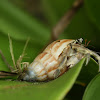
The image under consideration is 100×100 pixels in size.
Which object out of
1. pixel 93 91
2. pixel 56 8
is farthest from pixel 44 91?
pixel 56 8

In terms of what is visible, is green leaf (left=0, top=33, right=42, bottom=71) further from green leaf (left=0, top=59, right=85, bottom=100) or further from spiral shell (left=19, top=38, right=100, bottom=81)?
green leaf (left=0, top=59, right=85, bottom=100)

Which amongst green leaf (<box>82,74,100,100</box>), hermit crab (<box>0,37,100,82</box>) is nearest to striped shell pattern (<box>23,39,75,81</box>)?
hermit crab (<box>0,37,100,82</box>)

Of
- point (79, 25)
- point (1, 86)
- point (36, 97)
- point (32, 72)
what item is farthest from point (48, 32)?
point (36, 97)

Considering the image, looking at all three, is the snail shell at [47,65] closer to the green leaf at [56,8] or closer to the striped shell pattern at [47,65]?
the striped shell pattern at [47,65]

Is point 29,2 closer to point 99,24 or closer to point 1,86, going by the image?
point 99,24

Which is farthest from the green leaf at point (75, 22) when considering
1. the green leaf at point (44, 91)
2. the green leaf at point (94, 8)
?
the green leaf at point (44, 91)

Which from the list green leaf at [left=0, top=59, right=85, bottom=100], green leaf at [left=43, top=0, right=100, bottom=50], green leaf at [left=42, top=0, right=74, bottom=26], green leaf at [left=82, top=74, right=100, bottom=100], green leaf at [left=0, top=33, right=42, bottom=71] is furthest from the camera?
green leaf at [left=42, top=0, right=74, bottom=26]

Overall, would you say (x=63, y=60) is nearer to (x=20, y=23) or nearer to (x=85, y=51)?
(x=85, y=51)
